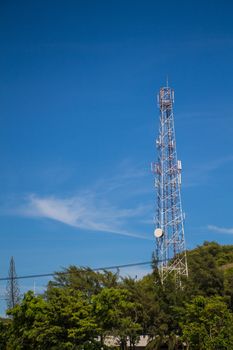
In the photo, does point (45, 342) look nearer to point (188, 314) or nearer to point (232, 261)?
point (188, 314)

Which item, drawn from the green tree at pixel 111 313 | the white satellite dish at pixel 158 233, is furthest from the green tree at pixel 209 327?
the white satellite dish at pixel 158 233

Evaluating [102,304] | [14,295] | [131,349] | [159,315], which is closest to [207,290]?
[159,315]

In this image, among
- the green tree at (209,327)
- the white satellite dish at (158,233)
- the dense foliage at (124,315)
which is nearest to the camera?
the green tree at (209,327)

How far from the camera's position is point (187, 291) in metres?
37.3

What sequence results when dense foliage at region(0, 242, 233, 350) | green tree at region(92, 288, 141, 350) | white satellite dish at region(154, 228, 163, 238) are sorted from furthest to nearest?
white satellite dish at region(154, 228, 163, 238) → green tree at region(92, 288, 141, 350) → dense foliage at region(0, 242, 233, 350)

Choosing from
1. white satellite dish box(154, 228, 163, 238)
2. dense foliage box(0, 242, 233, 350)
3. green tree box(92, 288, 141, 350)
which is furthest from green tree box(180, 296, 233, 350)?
white satellite dish box(154, 228, 163, 238)

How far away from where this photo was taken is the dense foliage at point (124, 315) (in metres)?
28.7

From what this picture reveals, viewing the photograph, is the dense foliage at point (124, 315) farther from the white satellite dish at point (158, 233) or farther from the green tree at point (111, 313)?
the white satellite dish at point (158, 233)

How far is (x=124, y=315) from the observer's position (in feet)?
114

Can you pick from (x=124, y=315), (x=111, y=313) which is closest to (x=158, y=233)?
(x=124, y=315)

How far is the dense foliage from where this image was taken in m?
28.7

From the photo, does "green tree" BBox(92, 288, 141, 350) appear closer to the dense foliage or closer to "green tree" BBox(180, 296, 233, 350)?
the dense foliage

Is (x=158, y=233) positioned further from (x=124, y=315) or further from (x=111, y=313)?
(x=111, y=313)

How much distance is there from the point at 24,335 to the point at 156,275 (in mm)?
12323
